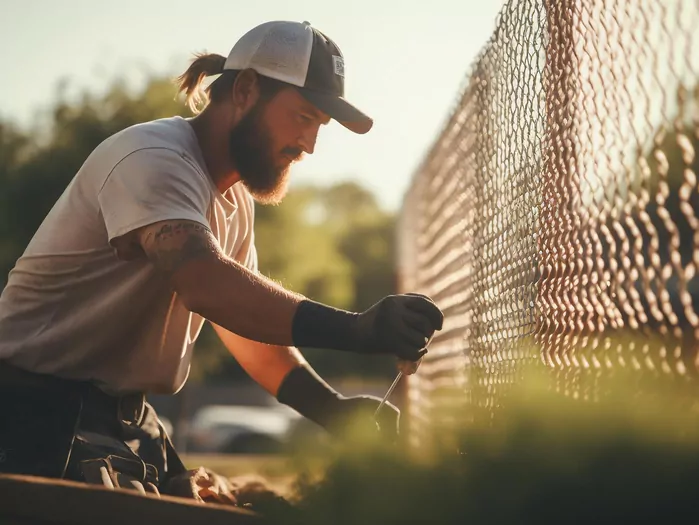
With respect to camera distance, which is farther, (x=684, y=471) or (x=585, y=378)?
(x=585, y=378)

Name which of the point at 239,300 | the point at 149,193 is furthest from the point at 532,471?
the point at 149,193

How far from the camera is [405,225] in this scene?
923 cm

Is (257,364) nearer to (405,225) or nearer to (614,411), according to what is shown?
(614,411)

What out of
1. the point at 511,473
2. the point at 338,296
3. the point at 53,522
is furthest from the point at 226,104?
the point at 338,296

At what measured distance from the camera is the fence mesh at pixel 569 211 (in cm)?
207

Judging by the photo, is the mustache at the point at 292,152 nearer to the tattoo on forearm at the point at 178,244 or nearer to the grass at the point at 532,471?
the tattoo on forearm at the point at 178,244

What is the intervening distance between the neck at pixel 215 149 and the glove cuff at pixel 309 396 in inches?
34.0

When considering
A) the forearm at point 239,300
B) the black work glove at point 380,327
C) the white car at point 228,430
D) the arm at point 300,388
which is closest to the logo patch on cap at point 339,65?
the arm at point 300,388

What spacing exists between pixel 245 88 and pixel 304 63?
257 millimetres

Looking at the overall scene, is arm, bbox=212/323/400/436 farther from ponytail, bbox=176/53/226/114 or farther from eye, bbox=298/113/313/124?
ponytail, bbox=176/53/226/114

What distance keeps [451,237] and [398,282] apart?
3504 millimetres

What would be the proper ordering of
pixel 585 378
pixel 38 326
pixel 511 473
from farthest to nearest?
pixel 38 326 → pixel 585 378 → pixel 511 473

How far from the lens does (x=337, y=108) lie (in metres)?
3.73

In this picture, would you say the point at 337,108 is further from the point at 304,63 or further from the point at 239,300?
the point at 239,300
